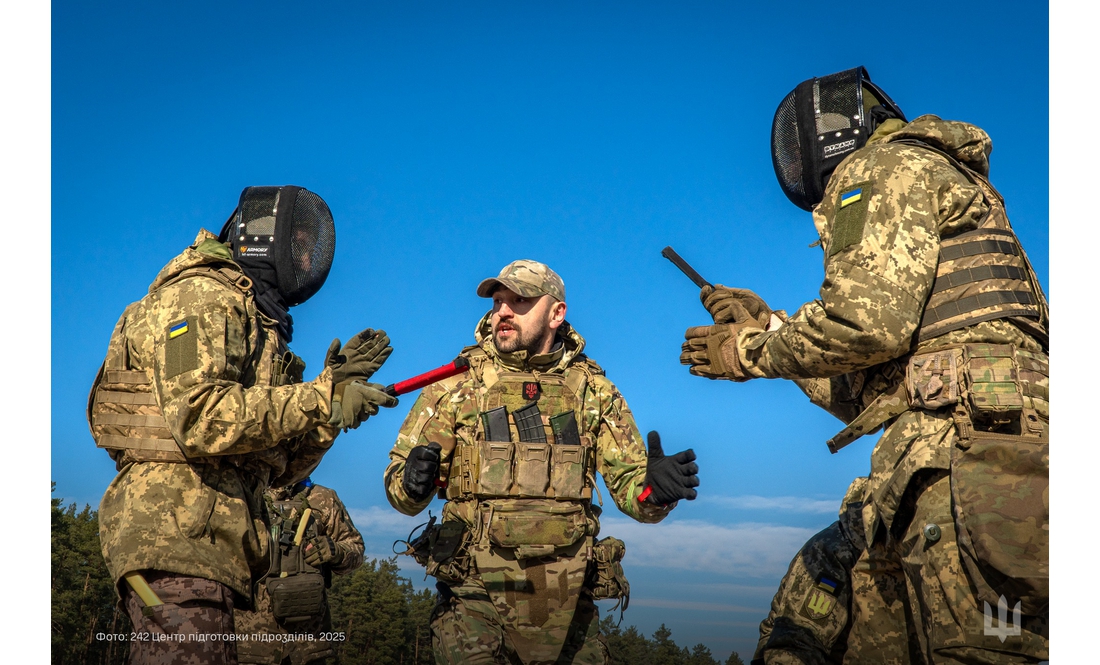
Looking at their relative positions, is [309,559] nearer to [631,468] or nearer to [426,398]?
[426,398]

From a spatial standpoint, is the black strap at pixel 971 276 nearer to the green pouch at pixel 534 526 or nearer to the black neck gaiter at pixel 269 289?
the green pouch at pixel 534 526

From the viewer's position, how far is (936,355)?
13.5ft

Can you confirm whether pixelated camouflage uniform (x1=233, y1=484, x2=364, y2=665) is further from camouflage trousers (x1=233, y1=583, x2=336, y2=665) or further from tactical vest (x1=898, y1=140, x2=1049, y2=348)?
tactical vest (x1=898, y1=140, x2=1049, y2=348)

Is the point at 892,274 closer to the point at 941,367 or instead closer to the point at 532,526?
the point at 941,367

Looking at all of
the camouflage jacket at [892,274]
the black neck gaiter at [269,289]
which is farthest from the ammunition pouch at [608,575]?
the black neck gaiter at [269,289]

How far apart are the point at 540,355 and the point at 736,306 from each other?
1764 mm

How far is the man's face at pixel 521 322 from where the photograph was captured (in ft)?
21.4

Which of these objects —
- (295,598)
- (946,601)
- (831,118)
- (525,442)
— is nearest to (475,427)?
(525,442)

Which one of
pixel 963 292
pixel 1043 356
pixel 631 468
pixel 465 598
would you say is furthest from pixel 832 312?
pixel 465 598

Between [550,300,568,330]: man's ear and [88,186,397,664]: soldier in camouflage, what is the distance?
1618 millimetres

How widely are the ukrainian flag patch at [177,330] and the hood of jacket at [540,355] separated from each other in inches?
92.8

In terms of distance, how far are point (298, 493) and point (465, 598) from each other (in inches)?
222

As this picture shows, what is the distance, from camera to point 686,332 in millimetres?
5195

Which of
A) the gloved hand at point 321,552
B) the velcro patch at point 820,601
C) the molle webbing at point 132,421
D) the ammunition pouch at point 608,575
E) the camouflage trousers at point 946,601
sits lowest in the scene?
the gloved hand at point 321,552
